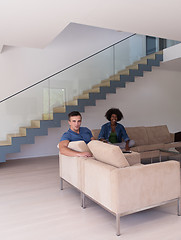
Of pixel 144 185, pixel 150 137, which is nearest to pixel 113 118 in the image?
pixel 150 137

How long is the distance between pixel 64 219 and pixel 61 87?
3.59m

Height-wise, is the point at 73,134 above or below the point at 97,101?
below

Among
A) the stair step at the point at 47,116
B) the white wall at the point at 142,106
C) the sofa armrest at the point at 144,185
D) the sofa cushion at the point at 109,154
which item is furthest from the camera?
the white wall at the point at 142,106

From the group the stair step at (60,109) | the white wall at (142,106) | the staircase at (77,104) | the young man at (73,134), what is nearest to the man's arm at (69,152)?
the young man at (73,134)

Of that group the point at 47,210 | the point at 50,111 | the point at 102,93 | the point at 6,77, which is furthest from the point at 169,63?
the point at 47,210

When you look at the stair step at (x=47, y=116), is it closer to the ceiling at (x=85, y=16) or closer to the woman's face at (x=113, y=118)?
the woman's face at (x=113, y=118)

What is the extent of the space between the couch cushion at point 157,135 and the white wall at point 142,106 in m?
1.71

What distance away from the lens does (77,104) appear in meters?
5.68

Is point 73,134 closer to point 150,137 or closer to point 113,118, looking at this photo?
point 113,118

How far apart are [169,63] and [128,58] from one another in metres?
1.45

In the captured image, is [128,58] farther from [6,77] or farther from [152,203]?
[152,203]

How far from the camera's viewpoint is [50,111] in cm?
535

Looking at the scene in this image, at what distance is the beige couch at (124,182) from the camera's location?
7.36 feet

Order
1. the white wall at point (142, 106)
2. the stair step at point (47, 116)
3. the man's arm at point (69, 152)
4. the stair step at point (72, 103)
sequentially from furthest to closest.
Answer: the white wall at point (142, 106) → the stair step at point (72, 103) → the stair step at point (47, 116) → the man's arm at point (69, 152)
